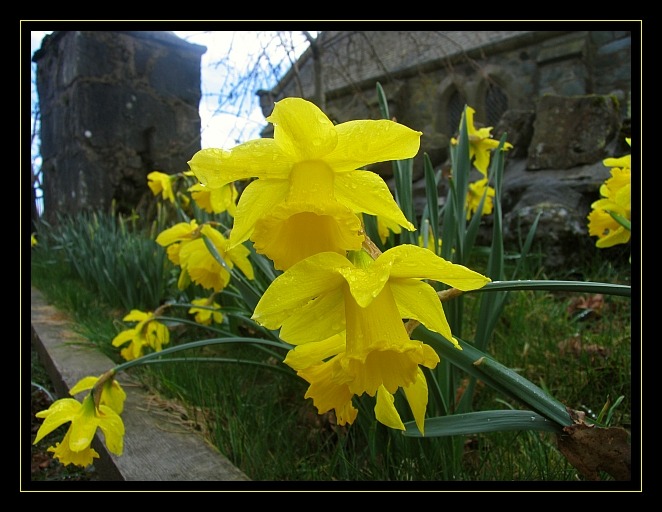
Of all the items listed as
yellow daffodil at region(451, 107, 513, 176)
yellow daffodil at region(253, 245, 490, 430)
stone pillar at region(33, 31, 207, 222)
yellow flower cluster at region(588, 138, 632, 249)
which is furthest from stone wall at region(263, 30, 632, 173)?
yellow daffodil at region(253, 245, 490, 430)

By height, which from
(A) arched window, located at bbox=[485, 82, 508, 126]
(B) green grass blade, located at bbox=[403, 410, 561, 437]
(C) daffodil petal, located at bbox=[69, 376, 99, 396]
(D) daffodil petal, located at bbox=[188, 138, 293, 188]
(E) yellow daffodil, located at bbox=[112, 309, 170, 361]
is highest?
(A) arched window, located at bbox=[485, 82, 508, 126]

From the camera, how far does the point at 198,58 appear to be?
554 cm

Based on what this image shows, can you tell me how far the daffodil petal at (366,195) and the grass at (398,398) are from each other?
0.47 m

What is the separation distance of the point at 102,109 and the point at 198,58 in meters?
1.20

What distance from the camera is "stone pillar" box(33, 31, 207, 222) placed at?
4.97 meters

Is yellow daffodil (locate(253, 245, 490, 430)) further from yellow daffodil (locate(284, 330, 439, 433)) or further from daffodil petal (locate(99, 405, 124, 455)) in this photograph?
daffodil petal (locate(99, 405, 124, 455))

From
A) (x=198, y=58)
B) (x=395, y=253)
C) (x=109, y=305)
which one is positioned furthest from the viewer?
(x=198, y=58)

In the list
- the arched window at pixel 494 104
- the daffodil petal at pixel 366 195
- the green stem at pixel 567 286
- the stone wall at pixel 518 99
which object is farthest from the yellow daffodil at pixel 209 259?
the arched window at pixel 494 104

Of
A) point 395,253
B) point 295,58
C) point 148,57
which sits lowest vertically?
point 395,253

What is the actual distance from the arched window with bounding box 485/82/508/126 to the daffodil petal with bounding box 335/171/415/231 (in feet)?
36.4

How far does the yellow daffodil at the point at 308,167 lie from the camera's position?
57 centimetres

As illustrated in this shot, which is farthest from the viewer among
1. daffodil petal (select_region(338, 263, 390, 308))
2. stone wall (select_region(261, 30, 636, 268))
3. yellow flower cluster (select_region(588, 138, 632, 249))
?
stone wall (select_region(261, 30, 636, 268))

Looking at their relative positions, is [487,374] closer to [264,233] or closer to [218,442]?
[264,233]
